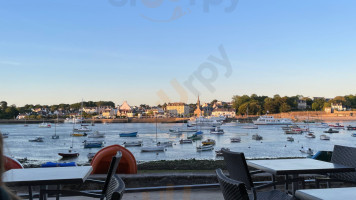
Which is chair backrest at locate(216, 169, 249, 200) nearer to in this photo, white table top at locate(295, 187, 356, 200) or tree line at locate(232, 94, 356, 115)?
white table top at locate(295, 187, 356, 200)

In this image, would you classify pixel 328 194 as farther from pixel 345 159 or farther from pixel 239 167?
pixel 345 159

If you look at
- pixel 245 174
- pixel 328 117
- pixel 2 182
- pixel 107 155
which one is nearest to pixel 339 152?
pixel 245 174

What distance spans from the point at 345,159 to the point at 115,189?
271 cm

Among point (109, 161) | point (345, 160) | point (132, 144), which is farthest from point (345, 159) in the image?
point (132, 144)

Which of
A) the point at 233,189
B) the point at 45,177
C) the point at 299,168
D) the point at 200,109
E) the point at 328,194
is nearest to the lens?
the point at 233,189

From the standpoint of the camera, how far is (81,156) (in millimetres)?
42250

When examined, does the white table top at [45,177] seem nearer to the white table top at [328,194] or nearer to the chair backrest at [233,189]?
the chair backrest at [233,189]

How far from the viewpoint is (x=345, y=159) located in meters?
4.02

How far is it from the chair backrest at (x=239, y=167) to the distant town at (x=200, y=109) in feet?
381

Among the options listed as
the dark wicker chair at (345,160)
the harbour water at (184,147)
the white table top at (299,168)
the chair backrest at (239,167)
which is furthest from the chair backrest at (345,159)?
the harbour water at (184,147)

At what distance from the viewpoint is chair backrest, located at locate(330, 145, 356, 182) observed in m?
3.92

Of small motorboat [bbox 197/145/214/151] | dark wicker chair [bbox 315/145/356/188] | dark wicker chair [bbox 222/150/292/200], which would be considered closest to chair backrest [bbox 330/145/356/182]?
dark wicker chair [bbox 315/145/356/188]

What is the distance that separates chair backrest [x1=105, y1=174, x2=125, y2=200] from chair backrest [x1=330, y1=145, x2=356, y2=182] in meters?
2.48

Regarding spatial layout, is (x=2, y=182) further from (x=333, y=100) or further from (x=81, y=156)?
(x=333, y=100)
